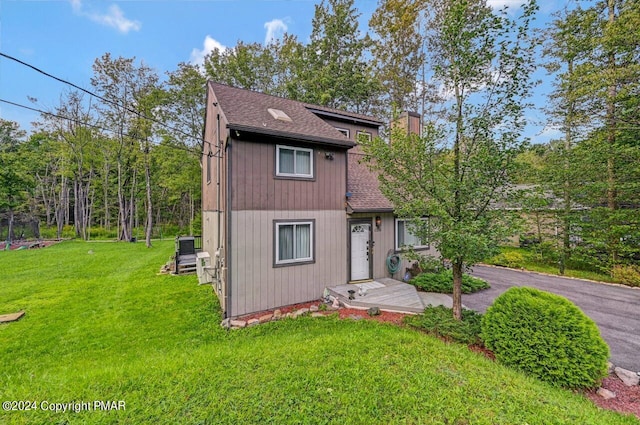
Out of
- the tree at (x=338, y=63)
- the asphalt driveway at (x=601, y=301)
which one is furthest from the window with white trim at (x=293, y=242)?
the tree at (x=338, y=63)

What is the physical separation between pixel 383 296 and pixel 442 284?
2.25 metres

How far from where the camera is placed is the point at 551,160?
1088cm

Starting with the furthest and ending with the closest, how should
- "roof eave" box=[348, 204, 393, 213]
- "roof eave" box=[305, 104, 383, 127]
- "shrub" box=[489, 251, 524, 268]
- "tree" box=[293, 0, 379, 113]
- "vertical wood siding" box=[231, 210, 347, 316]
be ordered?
"tree" box=[293, 0, 379, 113]
"shrub" box=[489, 251, 524, 268]
"roof eave" box=[305, 104, 383, 127]
"roof eave" box=[348, 204, 393, 213]
"vertical wood siding" box=[231, 210, 347, 316]

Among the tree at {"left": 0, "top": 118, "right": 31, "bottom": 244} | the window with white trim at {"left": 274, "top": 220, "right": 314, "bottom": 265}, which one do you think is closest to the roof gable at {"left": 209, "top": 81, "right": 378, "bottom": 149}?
the window with white trim at {"left": 274, "top": 220, "right": 314, "bottom": 265}

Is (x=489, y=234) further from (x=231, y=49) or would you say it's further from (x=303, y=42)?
(x=231, y=49)

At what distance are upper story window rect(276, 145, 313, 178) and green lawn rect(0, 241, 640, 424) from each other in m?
3.68

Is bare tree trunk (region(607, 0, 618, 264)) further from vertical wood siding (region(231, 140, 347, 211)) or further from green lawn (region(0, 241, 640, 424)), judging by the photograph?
vertical wood siding (region(231, 140, 347, 211))

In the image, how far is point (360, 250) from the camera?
7.71m

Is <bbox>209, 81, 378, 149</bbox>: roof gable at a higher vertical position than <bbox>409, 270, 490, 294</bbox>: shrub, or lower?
higher

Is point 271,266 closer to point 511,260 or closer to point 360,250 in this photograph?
point 360,250

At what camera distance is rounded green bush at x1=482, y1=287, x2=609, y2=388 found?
10.9 feet

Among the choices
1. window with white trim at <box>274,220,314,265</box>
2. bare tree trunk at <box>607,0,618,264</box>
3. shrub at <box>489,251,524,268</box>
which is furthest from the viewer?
shrub at <box>489,251,524,268</box>

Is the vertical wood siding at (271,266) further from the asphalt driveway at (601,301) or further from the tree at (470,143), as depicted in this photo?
the asphalt driveway at (601,301)
